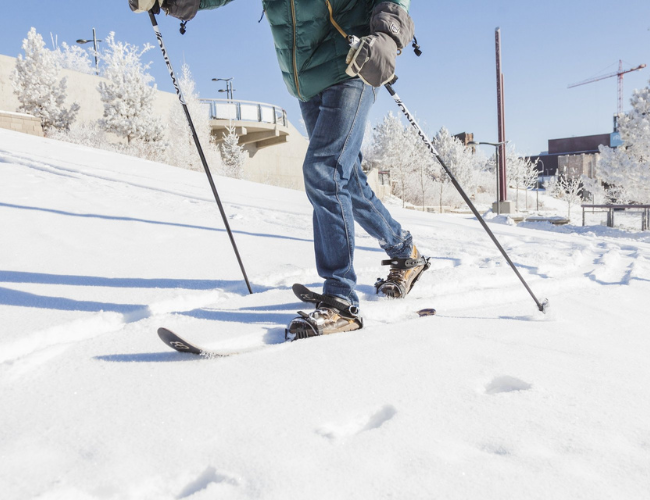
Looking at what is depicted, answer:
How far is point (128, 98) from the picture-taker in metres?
20.3


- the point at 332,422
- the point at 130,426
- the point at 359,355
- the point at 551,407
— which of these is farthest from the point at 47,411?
the point at 551,407

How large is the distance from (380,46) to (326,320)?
1.01 metres

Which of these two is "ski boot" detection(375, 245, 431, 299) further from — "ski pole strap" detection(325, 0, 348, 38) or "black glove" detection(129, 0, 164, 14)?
"black glove" detection(129, 0, 164, 14)

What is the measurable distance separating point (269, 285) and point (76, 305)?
923 mm

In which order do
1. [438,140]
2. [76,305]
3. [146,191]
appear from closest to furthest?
[76,305]
[146,191]
[438,140]

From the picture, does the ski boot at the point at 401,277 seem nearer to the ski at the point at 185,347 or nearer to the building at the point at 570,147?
the ski at the point at 185,347

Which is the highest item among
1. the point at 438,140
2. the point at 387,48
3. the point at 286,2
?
the point at 438,140

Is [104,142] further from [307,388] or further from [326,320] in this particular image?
[307,388]

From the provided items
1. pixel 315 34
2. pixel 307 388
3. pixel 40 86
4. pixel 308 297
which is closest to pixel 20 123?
pixel 40 86

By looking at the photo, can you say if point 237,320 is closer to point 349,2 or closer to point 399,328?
point 399,328

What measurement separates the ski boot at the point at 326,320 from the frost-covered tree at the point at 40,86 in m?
20.7

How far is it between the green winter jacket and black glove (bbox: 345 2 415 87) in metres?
0.07

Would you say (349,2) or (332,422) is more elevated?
(349,2)

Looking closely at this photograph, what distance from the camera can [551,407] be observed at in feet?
3.61
